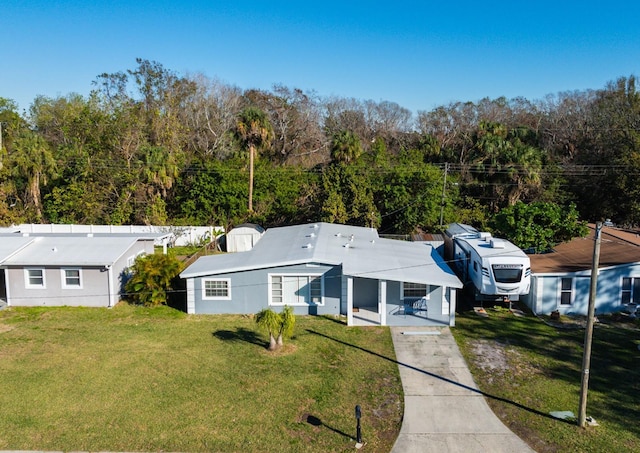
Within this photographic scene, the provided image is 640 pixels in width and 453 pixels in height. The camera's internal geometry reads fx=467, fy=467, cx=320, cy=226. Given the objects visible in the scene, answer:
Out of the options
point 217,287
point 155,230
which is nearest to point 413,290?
point 217,287

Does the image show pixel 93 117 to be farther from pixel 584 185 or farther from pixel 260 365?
pixel 584 185

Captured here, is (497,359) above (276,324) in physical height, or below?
below

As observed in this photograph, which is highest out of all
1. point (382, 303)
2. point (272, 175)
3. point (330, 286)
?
point (272, 175)

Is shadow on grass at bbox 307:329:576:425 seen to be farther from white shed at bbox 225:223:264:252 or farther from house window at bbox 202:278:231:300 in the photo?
white shed at bbox 225:223:264:252

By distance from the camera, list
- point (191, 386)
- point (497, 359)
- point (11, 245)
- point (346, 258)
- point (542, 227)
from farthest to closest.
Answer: point (542, 227) < point (11, 245) < point (346, 258) < point (497, 359) < point (191, 386)

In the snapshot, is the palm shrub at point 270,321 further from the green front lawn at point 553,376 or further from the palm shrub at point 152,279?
the palm shrub at point 152,279

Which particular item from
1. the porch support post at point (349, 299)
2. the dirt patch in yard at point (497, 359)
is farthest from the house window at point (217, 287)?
the dirt patch in yard at point (497, 359)

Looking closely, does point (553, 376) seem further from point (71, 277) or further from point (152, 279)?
point (71, 277)

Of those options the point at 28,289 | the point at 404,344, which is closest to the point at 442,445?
the point at 404,344
